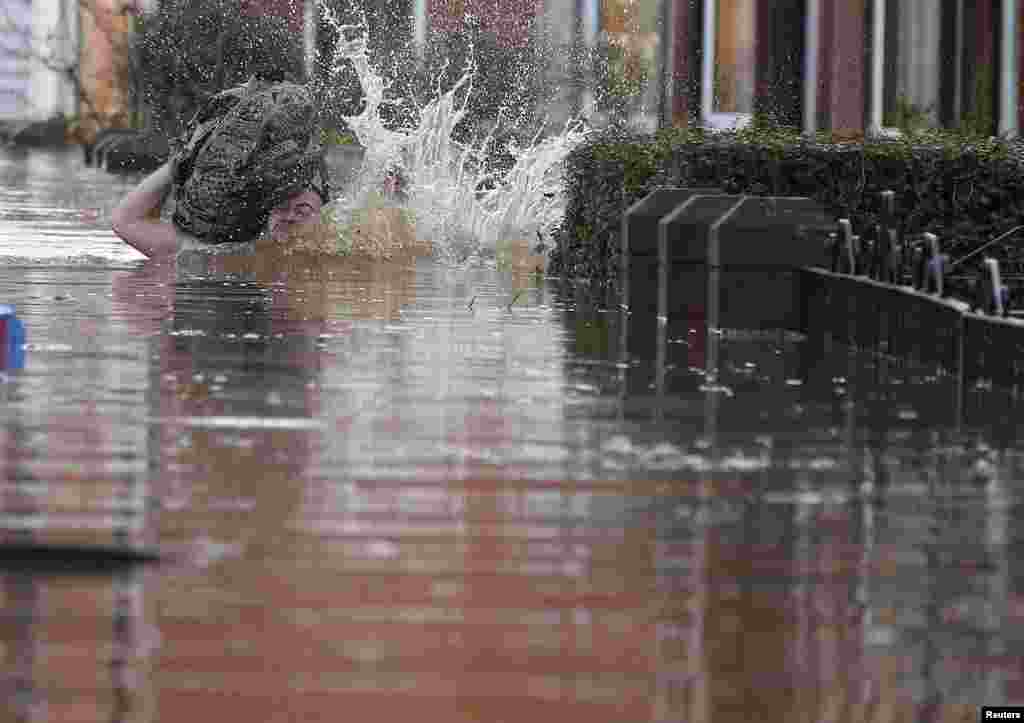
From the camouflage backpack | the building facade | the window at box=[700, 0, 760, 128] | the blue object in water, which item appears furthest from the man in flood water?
the window at box=[700, 0, 760, 128]

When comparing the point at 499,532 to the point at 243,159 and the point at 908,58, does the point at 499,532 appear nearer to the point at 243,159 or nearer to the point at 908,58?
the point at 243,159

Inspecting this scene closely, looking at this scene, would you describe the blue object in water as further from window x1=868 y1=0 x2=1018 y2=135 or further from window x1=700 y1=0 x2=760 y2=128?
window x1=700 y1=0 x2=760 y2=128

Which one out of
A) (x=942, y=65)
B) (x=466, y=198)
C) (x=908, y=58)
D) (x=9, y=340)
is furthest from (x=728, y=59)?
(x=9, y=340)

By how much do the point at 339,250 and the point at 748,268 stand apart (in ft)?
23.4

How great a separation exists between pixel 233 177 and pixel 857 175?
5639 millimetres

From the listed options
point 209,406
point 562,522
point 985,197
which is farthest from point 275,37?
point 562,522

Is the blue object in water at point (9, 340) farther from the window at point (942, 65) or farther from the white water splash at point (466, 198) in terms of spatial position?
Answer: the window at point (942, 65)

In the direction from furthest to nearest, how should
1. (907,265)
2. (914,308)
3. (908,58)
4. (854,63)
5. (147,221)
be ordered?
(854,63) < (908,58) < (147,221) < (907,265) < (914,308)

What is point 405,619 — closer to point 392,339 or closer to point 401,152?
point 392,339

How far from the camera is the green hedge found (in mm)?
18266

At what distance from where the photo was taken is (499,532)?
29.4 feet

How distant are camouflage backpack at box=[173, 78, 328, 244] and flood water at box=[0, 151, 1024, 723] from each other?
716cm

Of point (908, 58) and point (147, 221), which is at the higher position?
point (908, 58)

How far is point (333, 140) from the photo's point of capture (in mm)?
42062
